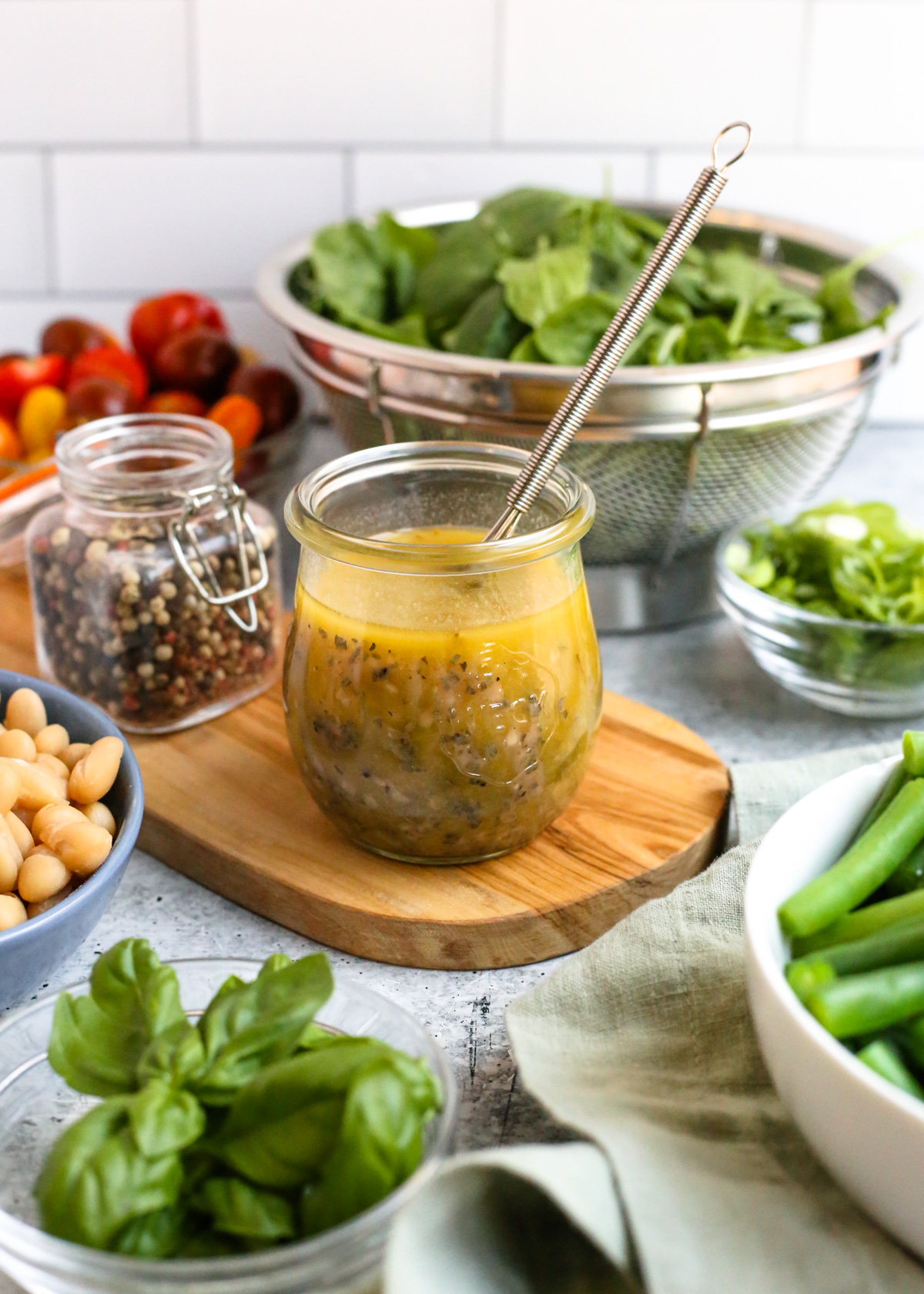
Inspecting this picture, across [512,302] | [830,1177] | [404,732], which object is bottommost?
[830,1177]

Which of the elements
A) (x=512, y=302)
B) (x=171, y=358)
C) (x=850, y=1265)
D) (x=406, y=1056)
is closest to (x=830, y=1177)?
(x=850, y=1265)

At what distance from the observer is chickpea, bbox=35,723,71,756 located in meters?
0.77

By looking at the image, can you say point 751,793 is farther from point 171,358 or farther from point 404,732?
point 171,358

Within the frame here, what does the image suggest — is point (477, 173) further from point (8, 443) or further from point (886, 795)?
point (886, 795)

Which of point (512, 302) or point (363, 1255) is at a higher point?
point (512, 302)

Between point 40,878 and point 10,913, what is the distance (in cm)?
3

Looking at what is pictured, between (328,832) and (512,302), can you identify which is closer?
(328,832)

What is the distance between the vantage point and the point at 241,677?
96 centimetres

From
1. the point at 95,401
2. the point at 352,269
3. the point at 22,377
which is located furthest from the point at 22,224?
the point at 352,269

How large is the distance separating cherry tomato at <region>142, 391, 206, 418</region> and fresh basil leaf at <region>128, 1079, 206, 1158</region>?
0.88 metres

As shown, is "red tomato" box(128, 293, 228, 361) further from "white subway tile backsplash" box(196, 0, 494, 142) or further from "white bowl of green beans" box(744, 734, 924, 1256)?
"white bowl of green beans" box(744, 734, 924, 1256)

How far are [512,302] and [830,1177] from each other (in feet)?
2.40

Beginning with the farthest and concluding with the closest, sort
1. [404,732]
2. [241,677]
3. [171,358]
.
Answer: [171,358] < [241,677] < [404,732]

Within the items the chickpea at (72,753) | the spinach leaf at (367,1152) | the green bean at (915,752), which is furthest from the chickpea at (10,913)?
the green bean at (915,752)
